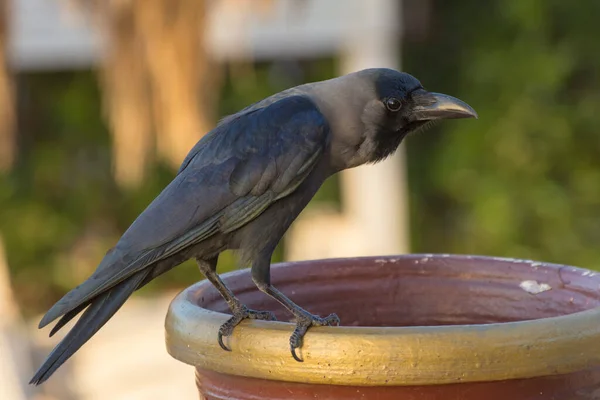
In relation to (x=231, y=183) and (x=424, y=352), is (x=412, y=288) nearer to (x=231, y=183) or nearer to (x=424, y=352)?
(x=231, y=183)

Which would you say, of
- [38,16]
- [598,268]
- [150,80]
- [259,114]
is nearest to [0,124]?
[150,80]

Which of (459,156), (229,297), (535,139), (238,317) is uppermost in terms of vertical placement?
(238,317)

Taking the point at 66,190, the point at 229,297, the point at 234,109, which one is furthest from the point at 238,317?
the point at 66,190

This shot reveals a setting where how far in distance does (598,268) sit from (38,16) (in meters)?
4.38

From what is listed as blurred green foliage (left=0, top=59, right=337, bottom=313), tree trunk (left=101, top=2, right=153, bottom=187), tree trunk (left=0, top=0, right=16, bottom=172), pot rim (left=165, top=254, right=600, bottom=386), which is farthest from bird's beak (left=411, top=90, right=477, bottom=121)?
blurred green foliage (left=0, top=59, right=337, bottom=313)

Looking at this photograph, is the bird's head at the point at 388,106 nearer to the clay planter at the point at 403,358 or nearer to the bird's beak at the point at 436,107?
the bird's beak at the point at 436,107

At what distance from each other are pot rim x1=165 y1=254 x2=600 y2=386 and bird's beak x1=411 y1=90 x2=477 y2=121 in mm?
745

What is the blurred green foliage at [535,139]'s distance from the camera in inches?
301

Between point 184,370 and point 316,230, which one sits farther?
point 316,230

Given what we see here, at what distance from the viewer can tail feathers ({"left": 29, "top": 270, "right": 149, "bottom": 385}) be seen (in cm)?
217

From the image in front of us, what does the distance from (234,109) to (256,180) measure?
6047 mm

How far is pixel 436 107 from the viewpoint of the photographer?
100.0 inches

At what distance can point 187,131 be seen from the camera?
5.82m

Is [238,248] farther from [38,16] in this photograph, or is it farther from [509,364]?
[38,16]
